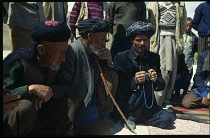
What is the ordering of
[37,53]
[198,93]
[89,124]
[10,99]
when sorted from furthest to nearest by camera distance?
[198,93]
[89,124]
[37,53]
[10,99]

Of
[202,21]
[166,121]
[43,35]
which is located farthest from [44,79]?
[202,21]

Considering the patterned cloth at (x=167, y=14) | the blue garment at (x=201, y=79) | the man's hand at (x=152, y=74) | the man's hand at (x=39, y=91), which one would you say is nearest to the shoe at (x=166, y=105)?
the blue garment at (x=201, y=79)

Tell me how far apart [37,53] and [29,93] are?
41 centimetres

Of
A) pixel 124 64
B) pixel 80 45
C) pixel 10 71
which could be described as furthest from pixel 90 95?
pixel 10 71

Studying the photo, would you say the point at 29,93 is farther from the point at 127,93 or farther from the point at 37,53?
the point at 127,93

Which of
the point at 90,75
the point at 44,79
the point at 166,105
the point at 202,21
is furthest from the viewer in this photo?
the point at 202,21

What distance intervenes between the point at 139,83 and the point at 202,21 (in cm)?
271

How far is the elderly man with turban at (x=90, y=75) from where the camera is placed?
8.43ft

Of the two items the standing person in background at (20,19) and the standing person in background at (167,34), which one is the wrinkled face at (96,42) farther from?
the standing person in background at (167,34)

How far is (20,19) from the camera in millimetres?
3404

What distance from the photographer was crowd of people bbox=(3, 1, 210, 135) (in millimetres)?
1906

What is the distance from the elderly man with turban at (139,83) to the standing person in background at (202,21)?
2150 millimetres

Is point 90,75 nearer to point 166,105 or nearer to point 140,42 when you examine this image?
point 140,42

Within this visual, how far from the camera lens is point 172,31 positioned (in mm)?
4305
